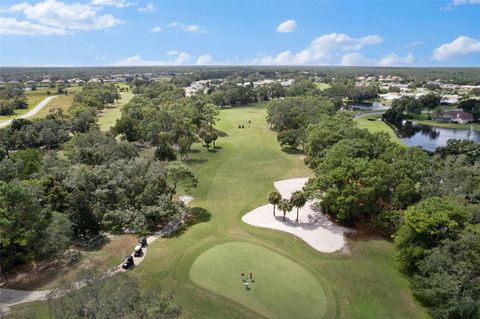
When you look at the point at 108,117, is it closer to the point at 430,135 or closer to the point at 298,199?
the point at 298,199

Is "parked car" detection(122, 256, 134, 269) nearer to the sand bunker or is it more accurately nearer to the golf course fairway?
the golf course fairway

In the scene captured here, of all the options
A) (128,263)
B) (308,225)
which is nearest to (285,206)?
(308,225)

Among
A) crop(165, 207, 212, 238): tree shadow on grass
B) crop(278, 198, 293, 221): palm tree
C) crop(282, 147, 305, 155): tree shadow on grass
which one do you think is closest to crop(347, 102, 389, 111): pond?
crop(282, 147, 305, 155): tree shadow on grass

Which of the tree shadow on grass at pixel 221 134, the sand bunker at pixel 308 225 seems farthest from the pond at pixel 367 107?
the sand bunker at pixel 308 225

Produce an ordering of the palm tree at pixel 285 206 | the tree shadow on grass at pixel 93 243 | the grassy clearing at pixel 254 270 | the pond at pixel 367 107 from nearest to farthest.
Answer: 1. the grassy clearing at pixel 254 270
2. the tree shadow on grass at pixel 93 243
3. the palm tree at pixel 285 206
4. the pond at pixel 367 107

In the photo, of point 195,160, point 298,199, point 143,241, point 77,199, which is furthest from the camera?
point 195,160

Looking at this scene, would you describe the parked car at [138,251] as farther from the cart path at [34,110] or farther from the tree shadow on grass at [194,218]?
the cart path at [34,110]
